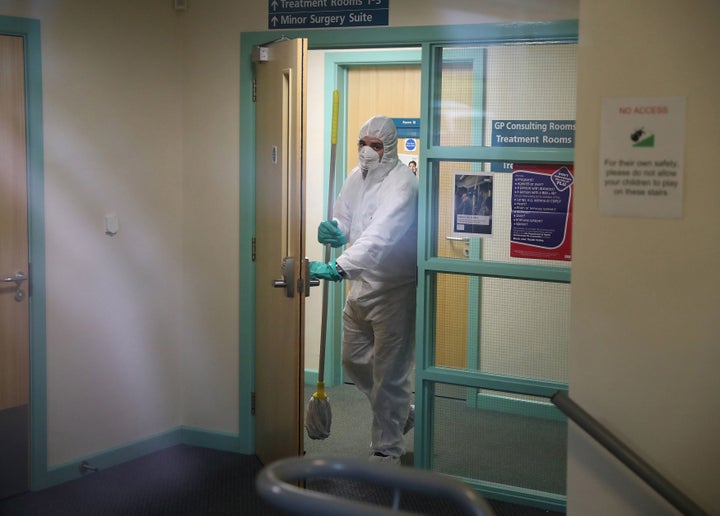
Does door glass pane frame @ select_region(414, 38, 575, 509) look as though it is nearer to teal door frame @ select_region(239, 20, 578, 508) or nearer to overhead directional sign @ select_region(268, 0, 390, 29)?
teal door frame @ select_region(239, 20, 578, 508)

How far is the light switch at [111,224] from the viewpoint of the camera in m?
3.92

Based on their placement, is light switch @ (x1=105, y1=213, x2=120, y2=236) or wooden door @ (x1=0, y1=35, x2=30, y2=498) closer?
wooden door @ (x1=0, y1=35, x2=30, y2=498)

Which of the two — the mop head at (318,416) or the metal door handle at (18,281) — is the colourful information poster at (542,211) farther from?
the metal door handle at (18,281)

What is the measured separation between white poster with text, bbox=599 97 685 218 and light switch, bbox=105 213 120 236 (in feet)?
8.01

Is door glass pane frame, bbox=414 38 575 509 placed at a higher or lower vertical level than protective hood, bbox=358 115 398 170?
lower

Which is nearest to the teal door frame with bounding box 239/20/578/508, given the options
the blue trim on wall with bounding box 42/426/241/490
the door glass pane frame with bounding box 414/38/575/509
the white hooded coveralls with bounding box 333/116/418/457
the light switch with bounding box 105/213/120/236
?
the door glass pane frame with bounding box 414/38/575/509

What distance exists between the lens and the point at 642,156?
7.42 feet

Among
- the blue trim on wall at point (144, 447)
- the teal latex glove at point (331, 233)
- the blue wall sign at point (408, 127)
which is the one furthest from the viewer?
the blue wall sign at point (408, 127)

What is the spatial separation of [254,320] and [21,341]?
1088 mm

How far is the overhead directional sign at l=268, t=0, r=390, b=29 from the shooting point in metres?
3.83

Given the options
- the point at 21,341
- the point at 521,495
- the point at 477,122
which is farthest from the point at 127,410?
the point at 477,122

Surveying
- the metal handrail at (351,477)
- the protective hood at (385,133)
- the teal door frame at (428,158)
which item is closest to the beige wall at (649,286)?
the metal handrail at (351,477)

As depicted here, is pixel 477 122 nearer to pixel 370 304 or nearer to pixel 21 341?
pixel 370 304

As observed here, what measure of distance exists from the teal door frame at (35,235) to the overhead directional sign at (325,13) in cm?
108
